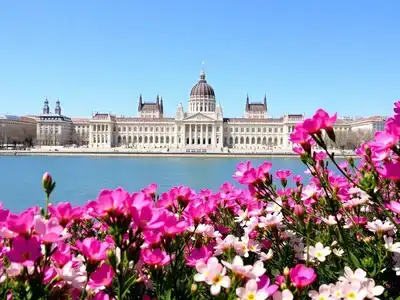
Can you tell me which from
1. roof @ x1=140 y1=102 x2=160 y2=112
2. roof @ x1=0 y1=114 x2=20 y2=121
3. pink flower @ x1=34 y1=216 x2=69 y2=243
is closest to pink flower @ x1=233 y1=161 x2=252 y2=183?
pink flower @ x1=34 y1=216 x2=69 y2=243

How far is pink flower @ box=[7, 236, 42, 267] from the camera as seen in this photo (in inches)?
49.1

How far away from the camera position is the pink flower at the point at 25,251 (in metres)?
1.25

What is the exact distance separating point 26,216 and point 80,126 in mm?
102055

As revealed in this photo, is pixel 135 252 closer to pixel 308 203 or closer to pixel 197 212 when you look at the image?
pixel 197 212

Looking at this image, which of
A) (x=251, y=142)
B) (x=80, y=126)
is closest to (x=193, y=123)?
(x=251, y=142)

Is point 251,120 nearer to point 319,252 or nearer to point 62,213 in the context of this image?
point 319,252

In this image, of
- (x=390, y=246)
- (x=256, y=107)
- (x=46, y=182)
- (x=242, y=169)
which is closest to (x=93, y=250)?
(x=46, y=182)

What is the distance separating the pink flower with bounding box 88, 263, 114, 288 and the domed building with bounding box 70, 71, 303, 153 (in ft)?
262

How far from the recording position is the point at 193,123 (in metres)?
83.4

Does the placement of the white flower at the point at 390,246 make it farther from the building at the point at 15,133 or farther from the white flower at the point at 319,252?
the building at the point at 15,133

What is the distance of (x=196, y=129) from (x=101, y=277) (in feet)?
271

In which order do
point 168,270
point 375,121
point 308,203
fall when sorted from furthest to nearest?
point 375,121 → point 308,203 → point 168,270

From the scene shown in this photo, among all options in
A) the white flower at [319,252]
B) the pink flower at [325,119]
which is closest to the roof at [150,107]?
the white flower at [319,252]

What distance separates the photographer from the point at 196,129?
8381 centimetres
